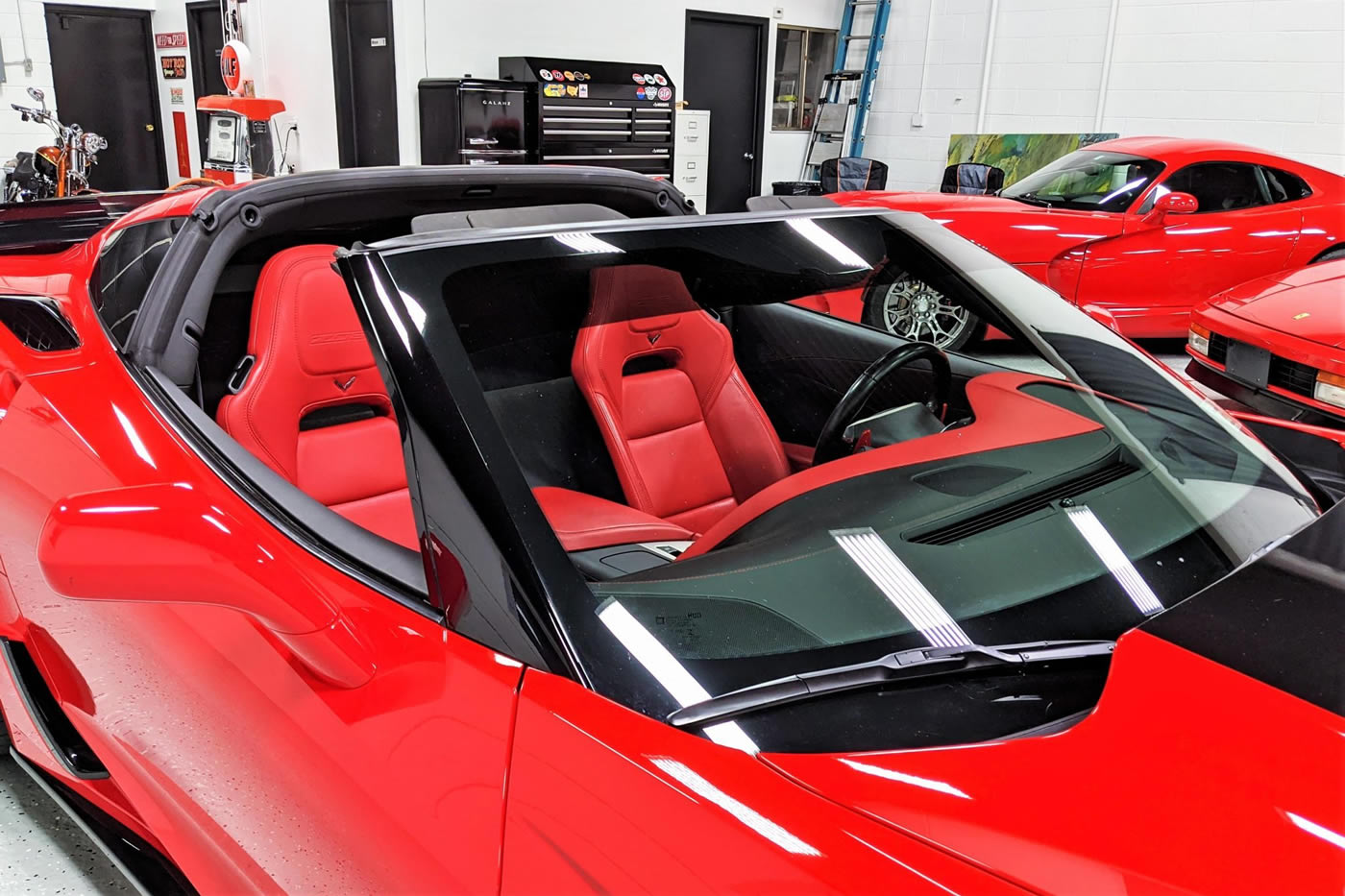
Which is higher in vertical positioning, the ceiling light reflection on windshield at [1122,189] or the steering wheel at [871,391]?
the ceiling light reflection on windshield at [1122,189]

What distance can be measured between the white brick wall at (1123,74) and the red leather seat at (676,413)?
7.38m

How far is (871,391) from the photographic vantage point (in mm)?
1710

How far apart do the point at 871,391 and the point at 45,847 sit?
1688mm

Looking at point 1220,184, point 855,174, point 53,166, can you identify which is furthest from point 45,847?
point 855,174

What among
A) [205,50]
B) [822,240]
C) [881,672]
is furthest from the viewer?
[205,50]

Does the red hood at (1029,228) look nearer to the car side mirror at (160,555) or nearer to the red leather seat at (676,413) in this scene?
the red leather seat at (676,413)

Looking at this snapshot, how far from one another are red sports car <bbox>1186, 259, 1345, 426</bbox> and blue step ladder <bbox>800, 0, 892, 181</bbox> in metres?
6.75

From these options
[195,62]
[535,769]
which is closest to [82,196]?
[535,769]

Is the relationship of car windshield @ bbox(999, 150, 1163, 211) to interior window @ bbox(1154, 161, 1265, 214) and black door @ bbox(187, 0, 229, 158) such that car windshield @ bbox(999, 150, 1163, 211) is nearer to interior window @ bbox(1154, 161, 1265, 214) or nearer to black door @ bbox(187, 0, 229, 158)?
interior window @ bbox(1154, 161, 1265, 214)

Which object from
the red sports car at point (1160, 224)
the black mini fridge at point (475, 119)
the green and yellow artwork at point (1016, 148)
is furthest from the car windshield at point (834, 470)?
the green and yellow artwork at point (1016, 148)

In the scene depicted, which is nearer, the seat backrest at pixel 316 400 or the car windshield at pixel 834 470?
the car windshield at pixel 834 470

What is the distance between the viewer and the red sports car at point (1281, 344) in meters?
3.12

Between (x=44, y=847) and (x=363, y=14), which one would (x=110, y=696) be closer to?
(x=44, y=847)

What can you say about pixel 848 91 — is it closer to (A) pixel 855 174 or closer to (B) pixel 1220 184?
(A) pixel 855 174
